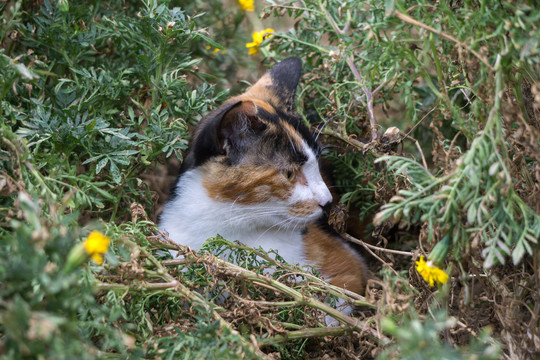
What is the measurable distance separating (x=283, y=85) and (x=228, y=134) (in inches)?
20.6

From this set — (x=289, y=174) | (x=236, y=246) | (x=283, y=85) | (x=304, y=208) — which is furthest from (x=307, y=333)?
(x=283, y=85)

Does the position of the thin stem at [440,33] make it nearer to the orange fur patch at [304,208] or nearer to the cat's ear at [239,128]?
the cat's ear at [239,128]

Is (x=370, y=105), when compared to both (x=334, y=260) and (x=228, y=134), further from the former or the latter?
(x=334, y=260)

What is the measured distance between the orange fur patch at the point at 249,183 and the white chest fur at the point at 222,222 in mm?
45

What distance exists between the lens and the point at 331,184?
2971 mm

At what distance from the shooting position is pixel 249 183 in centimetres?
240

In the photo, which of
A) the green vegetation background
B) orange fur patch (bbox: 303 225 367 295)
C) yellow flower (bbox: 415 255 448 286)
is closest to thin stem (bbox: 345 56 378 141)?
the green vegetation background

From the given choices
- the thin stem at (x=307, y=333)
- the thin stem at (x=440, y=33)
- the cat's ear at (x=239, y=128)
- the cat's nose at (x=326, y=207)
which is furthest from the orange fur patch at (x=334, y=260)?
the thin stem at (x=440, y=33)

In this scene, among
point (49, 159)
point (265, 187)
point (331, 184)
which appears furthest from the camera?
point (331, 184)

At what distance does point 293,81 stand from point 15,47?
53.6 inches

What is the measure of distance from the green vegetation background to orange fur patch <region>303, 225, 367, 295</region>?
0.73 feet

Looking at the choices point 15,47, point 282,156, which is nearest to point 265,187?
point 282,156

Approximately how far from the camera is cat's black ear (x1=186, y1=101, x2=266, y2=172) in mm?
2260

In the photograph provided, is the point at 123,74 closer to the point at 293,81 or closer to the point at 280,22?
the point at 293,81
